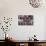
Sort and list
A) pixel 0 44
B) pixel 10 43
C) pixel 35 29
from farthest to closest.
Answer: pixel 35 29, pixel 0 44, pixel 10 43

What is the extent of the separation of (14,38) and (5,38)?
274 mm

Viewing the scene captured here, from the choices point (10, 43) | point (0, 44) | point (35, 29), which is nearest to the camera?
point (10, 43)

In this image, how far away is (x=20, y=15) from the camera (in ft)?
12.4

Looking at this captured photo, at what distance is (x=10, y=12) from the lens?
379 cm

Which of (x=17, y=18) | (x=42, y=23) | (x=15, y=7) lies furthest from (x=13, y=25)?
(x=42, y=23)

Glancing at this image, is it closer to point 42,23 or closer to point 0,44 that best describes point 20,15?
point 42,23

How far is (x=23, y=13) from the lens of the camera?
3.78m

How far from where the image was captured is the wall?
375 centimetres

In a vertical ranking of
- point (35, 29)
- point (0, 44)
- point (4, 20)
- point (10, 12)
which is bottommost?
point (0, 44)

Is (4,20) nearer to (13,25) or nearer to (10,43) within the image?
(13,25)

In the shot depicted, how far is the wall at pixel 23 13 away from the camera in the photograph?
148 inches

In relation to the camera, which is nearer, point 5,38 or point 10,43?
point 10,43

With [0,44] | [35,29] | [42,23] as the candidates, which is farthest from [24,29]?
[0,44]

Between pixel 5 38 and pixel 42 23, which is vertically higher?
pixel 42 23
